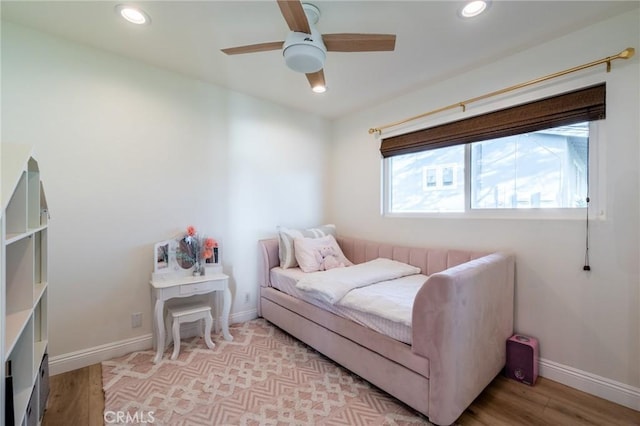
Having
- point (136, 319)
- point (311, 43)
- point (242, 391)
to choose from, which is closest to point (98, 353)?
point (136, 319)

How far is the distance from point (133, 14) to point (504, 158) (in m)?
2.98

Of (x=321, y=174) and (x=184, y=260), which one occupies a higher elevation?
(x=321, y=174)

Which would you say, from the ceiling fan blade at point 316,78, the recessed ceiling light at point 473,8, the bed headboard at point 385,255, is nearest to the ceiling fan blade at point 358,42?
the ceiling fan blade at point 316,78

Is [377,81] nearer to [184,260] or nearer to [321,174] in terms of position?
[321,174]

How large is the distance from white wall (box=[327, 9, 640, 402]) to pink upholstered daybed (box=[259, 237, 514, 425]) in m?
0.19

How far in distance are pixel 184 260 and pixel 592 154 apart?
3.31 meters

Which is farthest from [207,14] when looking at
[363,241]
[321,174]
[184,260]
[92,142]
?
[363,241]

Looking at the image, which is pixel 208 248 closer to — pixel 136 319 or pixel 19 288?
pixel 136 319

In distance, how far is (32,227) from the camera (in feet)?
4.76

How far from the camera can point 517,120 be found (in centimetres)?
222

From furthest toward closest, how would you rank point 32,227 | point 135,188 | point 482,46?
point 135,188 < point 482,46 < point 32,227

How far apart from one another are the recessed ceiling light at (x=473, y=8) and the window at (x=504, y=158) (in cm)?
84

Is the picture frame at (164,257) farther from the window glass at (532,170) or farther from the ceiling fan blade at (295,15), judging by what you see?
the window glass at (532,170)

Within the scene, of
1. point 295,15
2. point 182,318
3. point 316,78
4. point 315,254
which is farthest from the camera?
point 315,254
